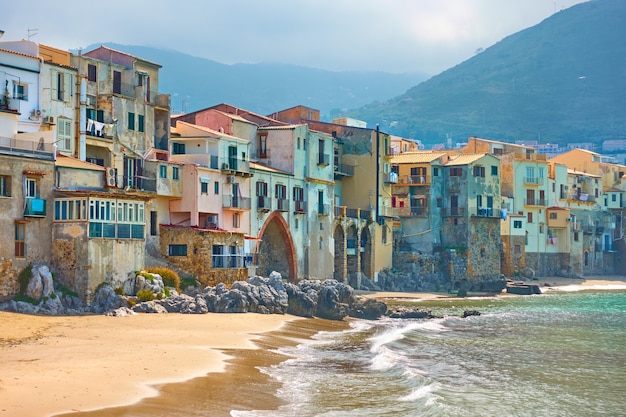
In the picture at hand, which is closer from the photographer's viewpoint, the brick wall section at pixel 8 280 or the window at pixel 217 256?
the brick wall section at pixel 8 280

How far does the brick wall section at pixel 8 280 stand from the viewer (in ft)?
147

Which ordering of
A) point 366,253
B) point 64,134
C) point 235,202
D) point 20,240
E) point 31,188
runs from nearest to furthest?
point 20,240, point 31,188, point 64,134, point 235,202, point 366,253

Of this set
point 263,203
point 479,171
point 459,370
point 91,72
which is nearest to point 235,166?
point 263,203

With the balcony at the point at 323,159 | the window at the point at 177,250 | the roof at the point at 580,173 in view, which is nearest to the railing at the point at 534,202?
the roof at the point at 580,173

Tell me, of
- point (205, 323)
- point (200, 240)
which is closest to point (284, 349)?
point (205, 323)

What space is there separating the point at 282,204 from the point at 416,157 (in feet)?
102

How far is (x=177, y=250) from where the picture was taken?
5772 centimetres

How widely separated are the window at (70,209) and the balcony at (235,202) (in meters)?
19.0

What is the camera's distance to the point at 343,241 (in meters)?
83.6

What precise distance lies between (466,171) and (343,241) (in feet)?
67.7

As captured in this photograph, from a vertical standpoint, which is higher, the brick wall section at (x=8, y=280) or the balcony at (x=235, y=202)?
the balcony at (x=235, y=202)

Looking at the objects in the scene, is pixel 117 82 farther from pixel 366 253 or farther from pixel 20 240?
pixel 366 253

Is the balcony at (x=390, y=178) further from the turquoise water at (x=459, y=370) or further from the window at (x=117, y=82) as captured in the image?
the window at (x=117, y=82)

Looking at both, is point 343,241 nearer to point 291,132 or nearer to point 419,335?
point 291,132
